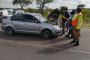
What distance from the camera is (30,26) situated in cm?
1333

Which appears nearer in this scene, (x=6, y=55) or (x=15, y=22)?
(x=6, y=55)

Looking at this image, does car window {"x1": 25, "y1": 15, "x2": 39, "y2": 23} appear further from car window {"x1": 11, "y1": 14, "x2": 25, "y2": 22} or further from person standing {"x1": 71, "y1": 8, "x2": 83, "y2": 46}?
person standing {"x1": 71, "y1": 8, "x2": 83, "y2": 46}

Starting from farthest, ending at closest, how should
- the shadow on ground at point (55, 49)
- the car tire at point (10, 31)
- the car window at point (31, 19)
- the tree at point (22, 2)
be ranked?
1. the tree at point (22, 2)
2. the car tire at point (10, 31)
3. the car window at point (31, 19)
4. the shadow on ground at point (55, 49)

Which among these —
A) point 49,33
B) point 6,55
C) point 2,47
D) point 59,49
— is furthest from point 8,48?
point 49,33

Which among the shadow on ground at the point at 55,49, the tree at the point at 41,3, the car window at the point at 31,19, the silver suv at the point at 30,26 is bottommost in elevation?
the shadow on ground at the point at 55,49

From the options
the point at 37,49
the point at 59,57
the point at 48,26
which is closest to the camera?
the point at 59,57

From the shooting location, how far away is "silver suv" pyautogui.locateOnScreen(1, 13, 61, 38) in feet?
42.9

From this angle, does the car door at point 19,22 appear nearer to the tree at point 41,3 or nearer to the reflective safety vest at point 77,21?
the reflective safety vest at point 77,21

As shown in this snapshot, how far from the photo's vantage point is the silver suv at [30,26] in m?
13.1

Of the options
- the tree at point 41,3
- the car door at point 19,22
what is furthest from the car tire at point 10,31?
the tree at point 41,3

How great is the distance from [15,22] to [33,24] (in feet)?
4.07

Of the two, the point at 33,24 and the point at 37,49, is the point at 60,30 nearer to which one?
the point at 33,24

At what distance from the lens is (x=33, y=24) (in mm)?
13258

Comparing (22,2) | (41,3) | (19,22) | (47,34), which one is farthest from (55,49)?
(22,2)
